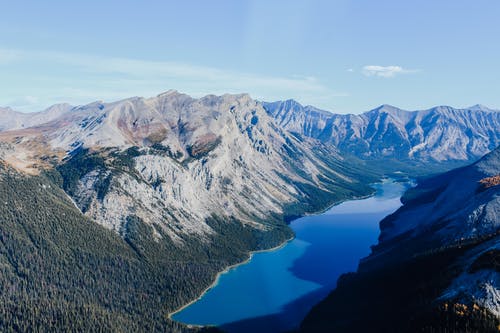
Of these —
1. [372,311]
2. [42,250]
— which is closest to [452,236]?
[372,311]

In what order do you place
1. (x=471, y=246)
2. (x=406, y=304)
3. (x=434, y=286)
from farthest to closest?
1. (x=471, y=246)
2. (x=406, y=304)
3. (x=434, y=286)

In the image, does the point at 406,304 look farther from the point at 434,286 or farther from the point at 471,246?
the point at 471,246

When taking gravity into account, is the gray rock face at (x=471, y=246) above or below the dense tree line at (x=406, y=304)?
above

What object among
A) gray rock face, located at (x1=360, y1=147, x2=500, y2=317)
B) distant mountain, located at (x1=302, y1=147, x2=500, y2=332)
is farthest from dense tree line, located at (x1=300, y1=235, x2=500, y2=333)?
gray rock face, located at (x1=360, y1=147, x2=500, y2=317)

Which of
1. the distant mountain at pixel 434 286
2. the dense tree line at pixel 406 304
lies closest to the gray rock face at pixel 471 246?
the distant mountain at pixel 434 286

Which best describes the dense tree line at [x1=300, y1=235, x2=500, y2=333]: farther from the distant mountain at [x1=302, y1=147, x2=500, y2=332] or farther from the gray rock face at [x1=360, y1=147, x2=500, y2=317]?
the gray rock face at [x1=360, y1=147, x2=500, y2=317]

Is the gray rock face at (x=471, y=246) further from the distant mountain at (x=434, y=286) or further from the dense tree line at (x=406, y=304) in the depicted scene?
the dense tree line at (x=406, y=304)

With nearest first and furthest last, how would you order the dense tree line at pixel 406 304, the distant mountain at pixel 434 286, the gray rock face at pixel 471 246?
the dense tree line at pixel 406 304 → the distant mountain at pixel 434 286 → the gray rock face at pixel 471 246

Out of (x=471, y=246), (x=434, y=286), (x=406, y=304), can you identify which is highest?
(x=471, y=246)

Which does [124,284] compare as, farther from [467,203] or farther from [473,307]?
[467,203]

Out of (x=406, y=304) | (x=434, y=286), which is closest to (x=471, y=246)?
(x=434, y=286)
